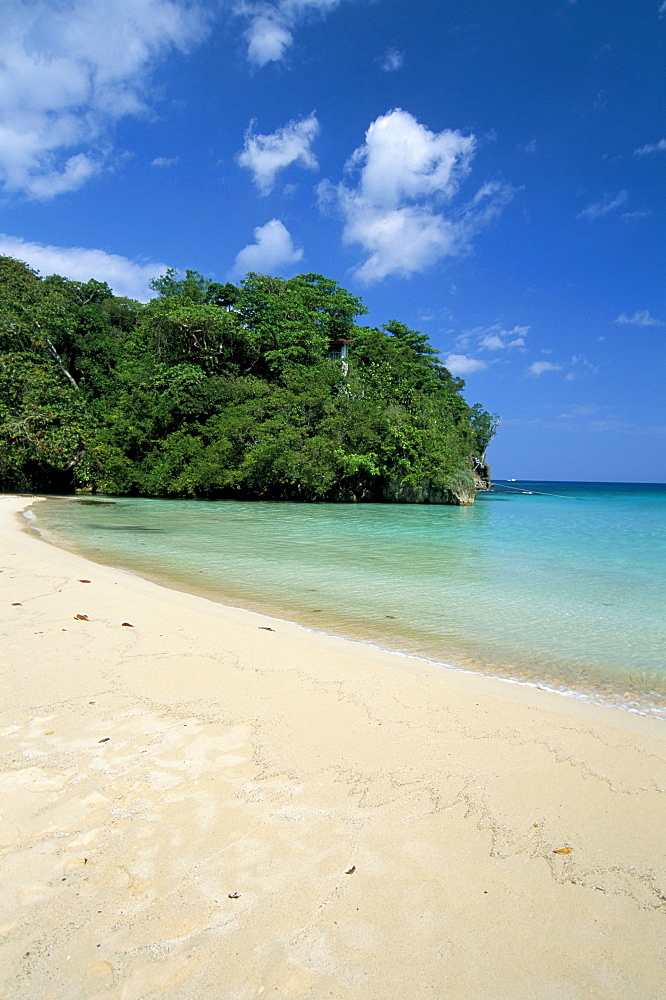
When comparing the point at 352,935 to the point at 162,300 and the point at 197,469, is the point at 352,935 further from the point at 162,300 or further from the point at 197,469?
the point at 162,300

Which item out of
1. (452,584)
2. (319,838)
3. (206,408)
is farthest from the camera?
(206,408)

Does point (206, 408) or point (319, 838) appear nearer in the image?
point (319, 838)

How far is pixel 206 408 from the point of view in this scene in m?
29.5

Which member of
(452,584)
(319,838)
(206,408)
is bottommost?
(452,584)

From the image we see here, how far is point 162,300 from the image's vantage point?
1334 inches

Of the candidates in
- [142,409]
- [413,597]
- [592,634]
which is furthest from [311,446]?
[592,634]

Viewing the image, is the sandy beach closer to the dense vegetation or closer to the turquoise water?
the turquoise water

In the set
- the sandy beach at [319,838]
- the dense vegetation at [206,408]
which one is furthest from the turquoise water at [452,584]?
the dense vegetation at [206,408]

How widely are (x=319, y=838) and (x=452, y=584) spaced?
6.15 m

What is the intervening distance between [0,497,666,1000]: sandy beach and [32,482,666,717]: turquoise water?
1185 mm

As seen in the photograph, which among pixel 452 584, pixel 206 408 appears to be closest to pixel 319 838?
pixel 452 584

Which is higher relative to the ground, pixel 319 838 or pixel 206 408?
pixel 206 408

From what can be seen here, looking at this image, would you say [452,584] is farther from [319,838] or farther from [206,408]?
[206,408]

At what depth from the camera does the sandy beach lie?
1.45 metres
